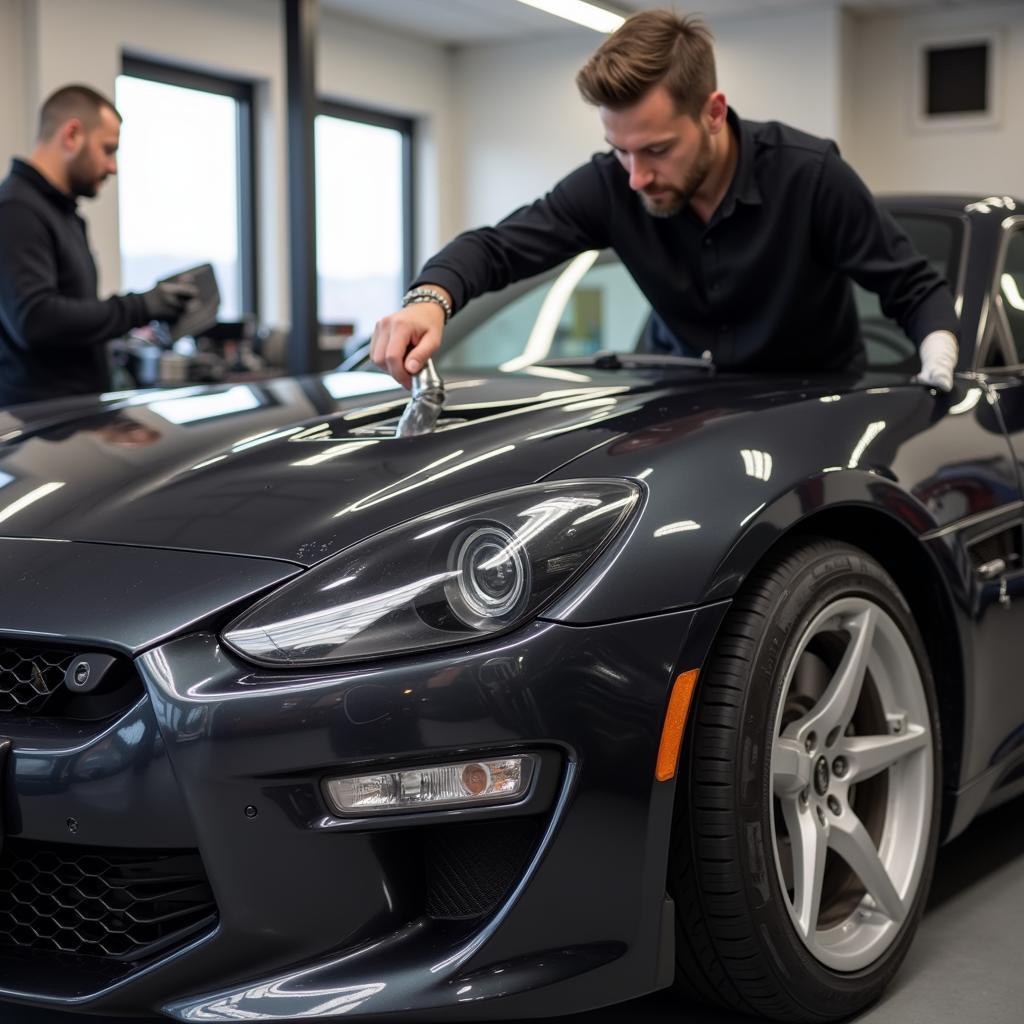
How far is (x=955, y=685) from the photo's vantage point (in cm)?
202

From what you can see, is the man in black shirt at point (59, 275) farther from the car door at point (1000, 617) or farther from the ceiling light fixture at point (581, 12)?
the ceiling light fixture at point (581, 12)

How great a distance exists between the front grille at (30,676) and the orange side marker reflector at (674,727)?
0.61m

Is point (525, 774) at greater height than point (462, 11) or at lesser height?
lesser

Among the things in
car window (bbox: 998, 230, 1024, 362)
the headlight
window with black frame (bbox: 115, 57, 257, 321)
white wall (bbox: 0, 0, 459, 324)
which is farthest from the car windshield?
window with black frame (bbox: 115, 57, 257, 321)

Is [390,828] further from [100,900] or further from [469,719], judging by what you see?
[100,900]

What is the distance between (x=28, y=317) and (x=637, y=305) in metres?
1.43

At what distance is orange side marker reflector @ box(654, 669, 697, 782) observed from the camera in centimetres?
149

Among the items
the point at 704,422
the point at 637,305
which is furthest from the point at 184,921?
the point at 637,305

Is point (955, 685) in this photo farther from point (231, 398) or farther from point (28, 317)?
point (28, 317)

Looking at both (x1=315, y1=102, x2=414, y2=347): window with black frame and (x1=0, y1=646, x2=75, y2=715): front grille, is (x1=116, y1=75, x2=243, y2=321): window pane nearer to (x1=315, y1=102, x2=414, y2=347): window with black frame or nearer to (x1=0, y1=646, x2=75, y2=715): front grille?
(x1=315, y1=102, x2=414, y2=347): window with black frame

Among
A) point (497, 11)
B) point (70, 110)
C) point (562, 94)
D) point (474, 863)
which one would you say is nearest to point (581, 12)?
point (497, 11)

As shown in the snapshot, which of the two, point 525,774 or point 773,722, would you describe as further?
point 773,722

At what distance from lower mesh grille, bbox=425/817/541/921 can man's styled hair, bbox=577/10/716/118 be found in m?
1.35

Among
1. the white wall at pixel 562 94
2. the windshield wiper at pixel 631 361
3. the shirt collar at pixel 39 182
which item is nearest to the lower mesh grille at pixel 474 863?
the windshield wiper at pixel 631 361
